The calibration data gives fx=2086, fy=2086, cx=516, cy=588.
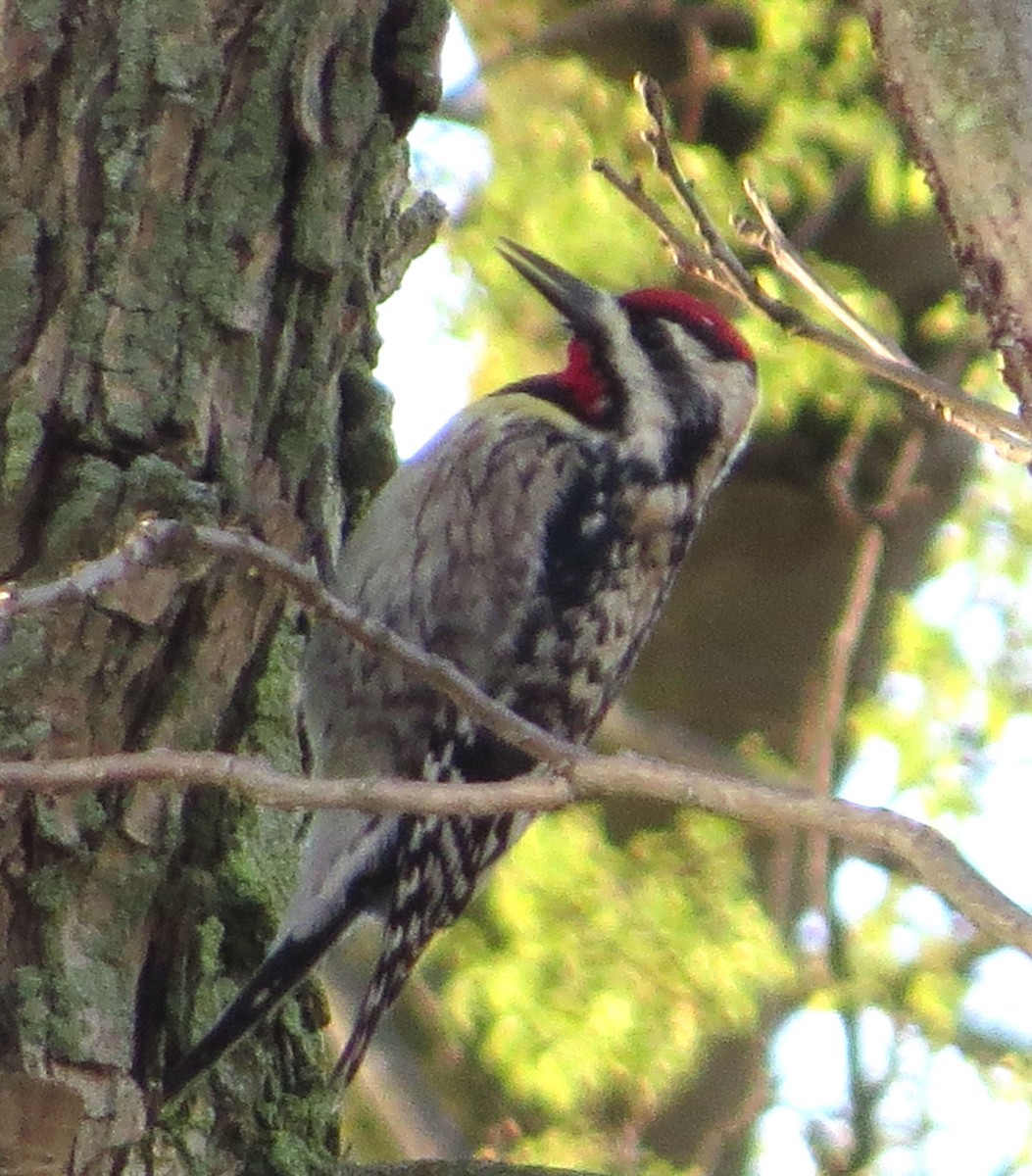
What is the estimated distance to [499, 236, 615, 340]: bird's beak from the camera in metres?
3.33

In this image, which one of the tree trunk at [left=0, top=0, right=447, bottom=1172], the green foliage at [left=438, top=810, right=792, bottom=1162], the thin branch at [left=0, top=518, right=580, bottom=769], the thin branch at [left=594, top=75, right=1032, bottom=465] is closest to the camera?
the thin branch at [left=0, top=518, right=580, bottom=769]

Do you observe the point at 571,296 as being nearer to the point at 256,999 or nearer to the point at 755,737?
the point at 256,999

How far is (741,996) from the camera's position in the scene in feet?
18.0

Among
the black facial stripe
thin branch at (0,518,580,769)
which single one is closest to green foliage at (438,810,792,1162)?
the black facial stripe

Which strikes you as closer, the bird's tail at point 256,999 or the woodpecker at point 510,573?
the bird's tail at point 256,999

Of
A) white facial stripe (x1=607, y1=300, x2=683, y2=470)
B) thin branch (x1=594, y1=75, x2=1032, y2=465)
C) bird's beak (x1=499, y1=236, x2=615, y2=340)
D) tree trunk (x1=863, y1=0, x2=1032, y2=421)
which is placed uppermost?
bird's beak (x1=499, y1=236, x2=615, y2=340)

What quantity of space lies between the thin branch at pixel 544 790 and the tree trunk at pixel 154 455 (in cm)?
59

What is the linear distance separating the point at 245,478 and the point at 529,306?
364 cm

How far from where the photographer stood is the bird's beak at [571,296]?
333 cm

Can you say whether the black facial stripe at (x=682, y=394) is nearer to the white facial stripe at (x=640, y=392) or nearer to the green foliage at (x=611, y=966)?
the white facial stripe at (x=640, y=392)

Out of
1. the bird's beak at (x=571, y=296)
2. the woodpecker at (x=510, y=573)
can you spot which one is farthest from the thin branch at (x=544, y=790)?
the bird's beak at (x=571, y=296)

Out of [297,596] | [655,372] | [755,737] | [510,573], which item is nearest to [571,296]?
[655,372]

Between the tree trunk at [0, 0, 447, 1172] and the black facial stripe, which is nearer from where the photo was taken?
the tree trunk at [0, 0, 447, 1172]

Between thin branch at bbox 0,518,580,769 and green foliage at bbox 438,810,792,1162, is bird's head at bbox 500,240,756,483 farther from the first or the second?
green foliage at bbox 438,810,792,1162
